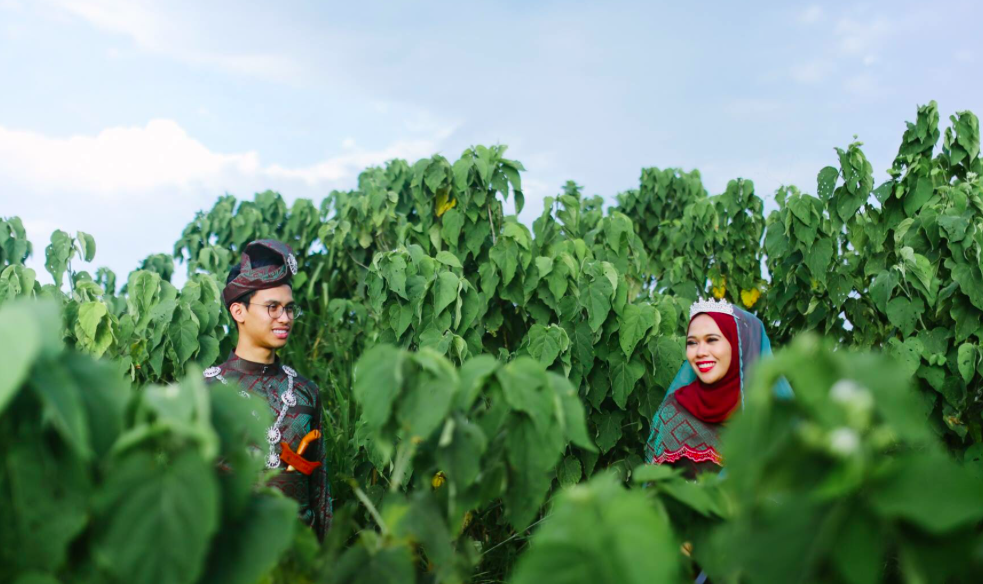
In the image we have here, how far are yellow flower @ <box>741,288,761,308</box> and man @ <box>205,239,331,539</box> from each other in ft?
10.5

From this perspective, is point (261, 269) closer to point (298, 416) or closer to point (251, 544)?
point (298, 416)

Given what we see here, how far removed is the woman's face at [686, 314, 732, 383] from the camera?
2.40m

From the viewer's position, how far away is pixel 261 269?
263 centimetres

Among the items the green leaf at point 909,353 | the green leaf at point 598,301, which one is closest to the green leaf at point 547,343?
the green leaf at point 598,301

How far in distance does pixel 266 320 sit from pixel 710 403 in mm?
1393

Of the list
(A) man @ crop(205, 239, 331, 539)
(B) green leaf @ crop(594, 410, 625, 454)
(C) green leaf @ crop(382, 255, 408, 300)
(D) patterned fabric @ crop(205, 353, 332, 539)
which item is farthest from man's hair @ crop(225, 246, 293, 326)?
(B) green leaf @ crop(594, 410, 625, 454)

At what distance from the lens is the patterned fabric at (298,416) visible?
246 cm

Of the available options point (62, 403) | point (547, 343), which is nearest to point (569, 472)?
point (547, 343)

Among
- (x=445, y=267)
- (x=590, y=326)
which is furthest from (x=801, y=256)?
(x=445, y=267)

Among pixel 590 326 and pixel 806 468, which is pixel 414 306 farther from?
pixel 806 468

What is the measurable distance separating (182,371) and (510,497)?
275cm

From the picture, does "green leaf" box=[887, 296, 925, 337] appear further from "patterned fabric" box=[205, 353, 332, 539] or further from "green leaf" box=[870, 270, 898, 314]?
"patterned fabric" box=[205, 353, 332, 539]

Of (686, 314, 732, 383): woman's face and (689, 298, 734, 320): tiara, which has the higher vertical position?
(689, 298, 734, 320): tiara

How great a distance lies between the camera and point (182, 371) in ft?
11.3
